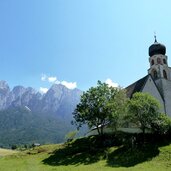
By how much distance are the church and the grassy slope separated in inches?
932

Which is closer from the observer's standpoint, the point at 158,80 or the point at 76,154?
the point at 76,154

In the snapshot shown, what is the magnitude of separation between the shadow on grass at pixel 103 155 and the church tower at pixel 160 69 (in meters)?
26.0

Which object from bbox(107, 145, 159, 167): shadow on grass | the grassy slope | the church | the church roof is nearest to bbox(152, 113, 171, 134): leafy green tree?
bbox(107, 145, 159, 167): shadow on grass

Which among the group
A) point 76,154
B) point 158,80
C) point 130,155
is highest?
point 158,80

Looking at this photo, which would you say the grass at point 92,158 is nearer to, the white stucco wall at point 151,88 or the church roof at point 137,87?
the church roof at point 137,87

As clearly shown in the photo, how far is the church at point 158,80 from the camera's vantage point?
7494cm

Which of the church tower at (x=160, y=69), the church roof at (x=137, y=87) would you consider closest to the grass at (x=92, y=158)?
the church roof at (x=137, y=87)

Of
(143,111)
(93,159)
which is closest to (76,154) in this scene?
(93,159)

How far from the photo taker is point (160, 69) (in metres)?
80.1

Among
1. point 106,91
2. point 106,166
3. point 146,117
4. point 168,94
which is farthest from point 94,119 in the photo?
point 168,94

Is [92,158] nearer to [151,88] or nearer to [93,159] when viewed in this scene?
[93,159]

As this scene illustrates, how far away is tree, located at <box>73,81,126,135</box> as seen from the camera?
60.9m

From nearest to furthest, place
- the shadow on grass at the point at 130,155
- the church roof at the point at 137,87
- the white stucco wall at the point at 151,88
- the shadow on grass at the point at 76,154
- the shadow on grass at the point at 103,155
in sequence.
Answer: the shadow on grass at the point at 130,155 < the shadow on grass at the point at 103,155 < the shadow on grass at the point at 76,154 < the white stucco wall at the point at 151,88 < the church roof at the point at 137,87

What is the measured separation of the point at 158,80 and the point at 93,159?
120 feet
